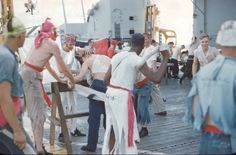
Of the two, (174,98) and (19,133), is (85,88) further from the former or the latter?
(174,98)

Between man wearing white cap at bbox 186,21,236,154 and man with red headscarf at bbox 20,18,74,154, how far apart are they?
294 cm

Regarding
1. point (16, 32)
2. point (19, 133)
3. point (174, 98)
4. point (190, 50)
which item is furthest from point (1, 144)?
point (190, 50)

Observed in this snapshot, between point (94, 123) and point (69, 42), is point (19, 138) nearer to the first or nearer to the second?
point (94, 123)

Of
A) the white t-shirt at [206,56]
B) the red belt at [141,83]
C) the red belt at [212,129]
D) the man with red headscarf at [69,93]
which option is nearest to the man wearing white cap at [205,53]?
the white t-shirt at [206,56]

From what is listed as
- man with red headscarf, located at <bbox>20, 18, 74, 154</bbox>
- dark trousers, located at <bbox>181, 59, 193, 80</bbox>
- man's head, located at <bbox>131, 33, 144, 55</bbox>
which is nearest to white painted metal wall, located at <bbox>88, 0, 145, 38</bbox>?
dark trousers, located at <bbox>181, 59, 193, 80</bbox>

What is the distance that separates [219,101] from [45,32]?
11.6 feet

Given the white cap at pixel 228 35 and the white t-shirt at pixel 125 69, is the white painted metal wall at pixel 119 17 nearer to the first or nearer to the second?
the white t-shirt at pixel 125 69

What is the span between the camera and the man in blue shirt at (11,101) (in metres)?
3.54

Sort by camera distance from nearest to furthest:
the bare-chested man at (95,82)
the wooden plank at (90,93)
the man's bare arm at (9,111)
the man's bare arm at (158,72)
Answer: the man's bare arm at (9,111), the man's bare arm at (158,72), the wooden plank at (90,93), the bare-chested man at (95,82)

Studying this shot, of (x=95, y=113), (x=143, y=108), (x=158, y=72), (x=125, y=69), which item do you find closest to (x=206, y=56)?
(x=143, y=108)

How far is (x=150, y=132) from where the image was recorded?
798 centimetres

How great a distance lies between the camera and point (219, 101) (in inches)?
127

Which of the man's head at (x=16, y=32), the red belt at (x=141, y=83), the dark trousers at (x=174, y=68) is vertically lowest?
the dark trousers at (x=174, y=68)

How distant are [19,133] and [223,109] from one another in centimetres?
164
